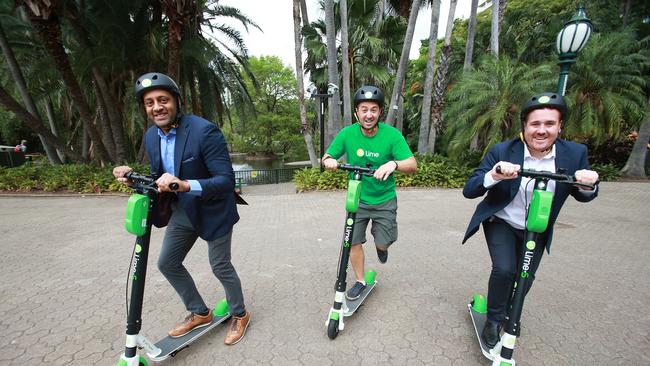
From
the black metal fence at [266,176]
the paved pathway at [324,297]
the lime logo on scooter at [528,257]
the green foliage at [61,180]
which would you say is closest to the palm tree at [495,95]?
the paved pathway at [324,297]

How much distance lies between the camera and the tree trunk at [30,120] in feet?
31.6

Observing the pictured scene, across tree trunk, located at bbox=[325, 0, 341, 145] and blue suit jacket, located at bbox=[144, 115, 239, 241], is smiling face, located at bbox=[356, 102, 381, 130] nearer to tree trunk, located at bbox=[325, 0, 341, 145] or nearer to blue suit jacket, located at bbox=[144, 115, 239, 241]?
blue suit jacket, located at bbox=[144, 115, 239, 241]

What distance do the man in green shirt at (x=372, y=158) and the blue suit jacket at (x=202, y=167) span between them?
0.93m

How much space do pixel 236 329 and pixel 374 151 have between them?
2009mm

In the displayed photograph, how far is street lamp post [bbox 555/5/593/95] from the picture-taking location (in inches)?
174

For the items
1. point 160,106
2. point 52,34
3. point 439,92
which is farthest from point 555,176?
point 52,34

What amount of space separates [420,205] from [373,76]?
8.17m

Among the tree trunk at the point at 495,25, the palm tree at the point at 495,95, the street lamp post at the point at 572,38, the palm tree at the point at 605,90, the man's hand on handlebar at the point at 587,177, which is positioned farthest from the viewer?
the tree trunk at the point at 495,25

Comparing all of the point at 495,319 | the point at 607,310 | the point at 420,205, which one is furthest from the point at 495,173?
the point at 420,205

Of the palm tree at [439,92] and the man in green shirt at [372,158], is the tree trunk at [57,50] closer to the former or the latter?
the man in green shirt at [372,158]

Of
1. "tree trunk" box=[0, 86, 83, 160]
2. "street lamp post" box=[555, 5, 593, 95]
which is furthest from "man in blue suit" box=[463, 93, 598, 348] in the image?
"tree trunk" box=[0, 86, 83, 160]

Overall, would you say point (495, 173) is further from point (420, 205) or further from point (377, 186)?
point (420, 205)

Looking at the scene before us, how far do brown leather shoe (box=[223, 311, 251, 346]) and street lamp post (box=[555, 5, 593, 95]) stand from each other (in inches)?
214

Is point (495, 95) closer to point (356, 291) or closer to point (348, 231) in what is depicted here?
point (356, 291)
